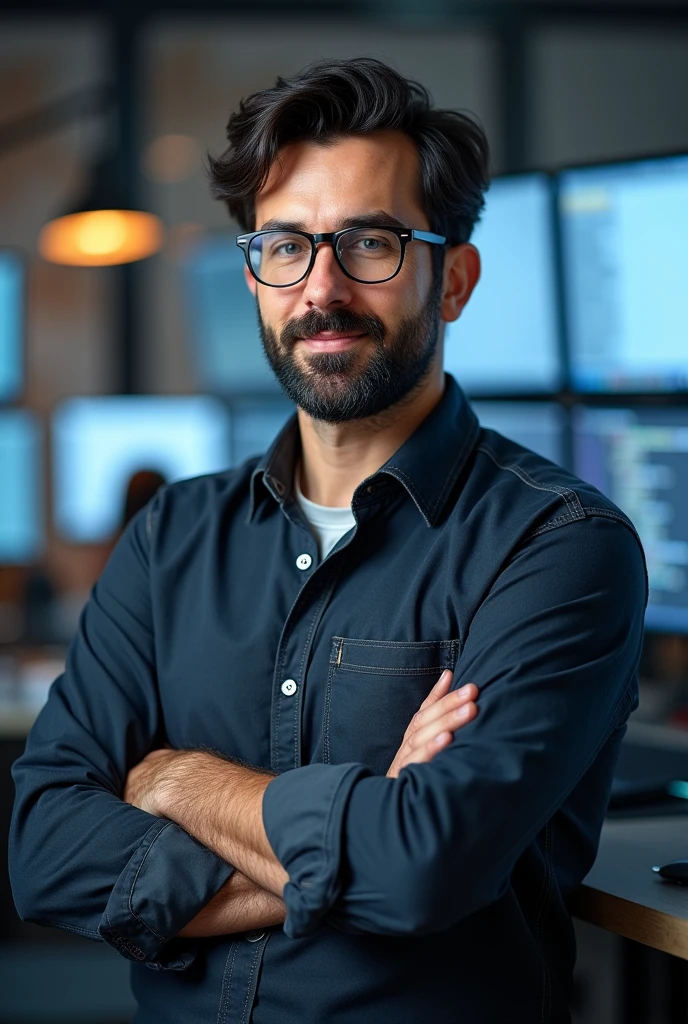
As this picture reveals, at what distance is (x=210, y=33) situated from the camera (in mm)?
4855

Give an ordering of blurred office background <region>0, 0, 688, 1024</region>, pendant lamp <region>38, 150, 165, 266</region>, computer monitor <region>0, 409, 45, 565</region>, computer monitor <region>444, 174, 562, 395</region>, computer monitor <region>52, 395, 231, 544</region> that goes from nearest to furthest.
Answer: computer monitor <region>444, 174, 562, 395</region> < blurred office background <region>0, 0, 688, 1024</region> < computer monitor <region>52, 395, 231, 544</region> < pendant lamp <region>38, 150, 165, 266</region> < computer monitor <region>0, 409, 45, 565</region>

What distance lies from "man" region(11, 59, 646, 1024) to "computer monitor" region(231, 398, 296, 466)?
1.52 metres

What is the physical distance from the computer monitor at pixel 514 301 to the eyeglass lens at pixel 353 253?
0.68 m

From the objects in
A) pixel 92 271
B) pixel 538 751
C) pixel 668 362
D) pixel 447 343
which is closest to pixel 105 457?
pixel 92 271

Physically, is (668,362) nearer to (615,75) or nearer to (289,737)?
(289,737)

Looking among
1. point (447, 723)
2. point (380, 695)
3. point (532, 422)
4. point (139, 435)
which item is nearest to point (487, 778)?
point (447, 723)

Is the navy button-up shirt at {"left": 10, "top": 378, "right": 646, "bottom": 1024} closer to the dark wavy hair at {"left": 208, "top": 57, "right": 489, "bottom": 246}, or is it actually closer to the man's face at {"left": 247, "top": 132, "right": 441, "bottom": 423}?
the man's face at {"left": 247, "top": 132, "right": 441, "bottom": 423}

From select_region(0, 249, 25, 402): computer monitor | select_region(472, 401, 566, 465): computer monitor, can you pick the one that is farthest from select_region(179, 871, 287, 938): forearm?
select_region(0, 249, 25, 402): computer monitor

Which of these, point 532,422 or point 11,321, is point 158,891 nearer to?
point 532,422

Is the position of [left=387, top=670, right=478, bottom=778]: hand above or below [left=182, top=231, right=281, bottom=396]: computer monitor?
below

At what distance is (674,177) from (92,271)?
10.8 ft

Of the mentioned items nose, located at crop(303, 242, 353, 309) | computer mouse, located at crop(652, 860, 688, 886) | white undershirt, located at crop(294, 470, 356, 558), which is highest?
nose, located at crop(303, 242, 353, 309)

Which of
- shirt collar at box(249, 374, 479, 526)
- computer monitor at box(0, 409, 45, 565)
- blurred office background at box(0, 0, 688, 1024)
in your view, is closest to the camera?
shirt collar at box(249, 374, 479, 526)

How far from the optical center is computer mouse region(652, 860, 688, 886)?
1.37 metres
